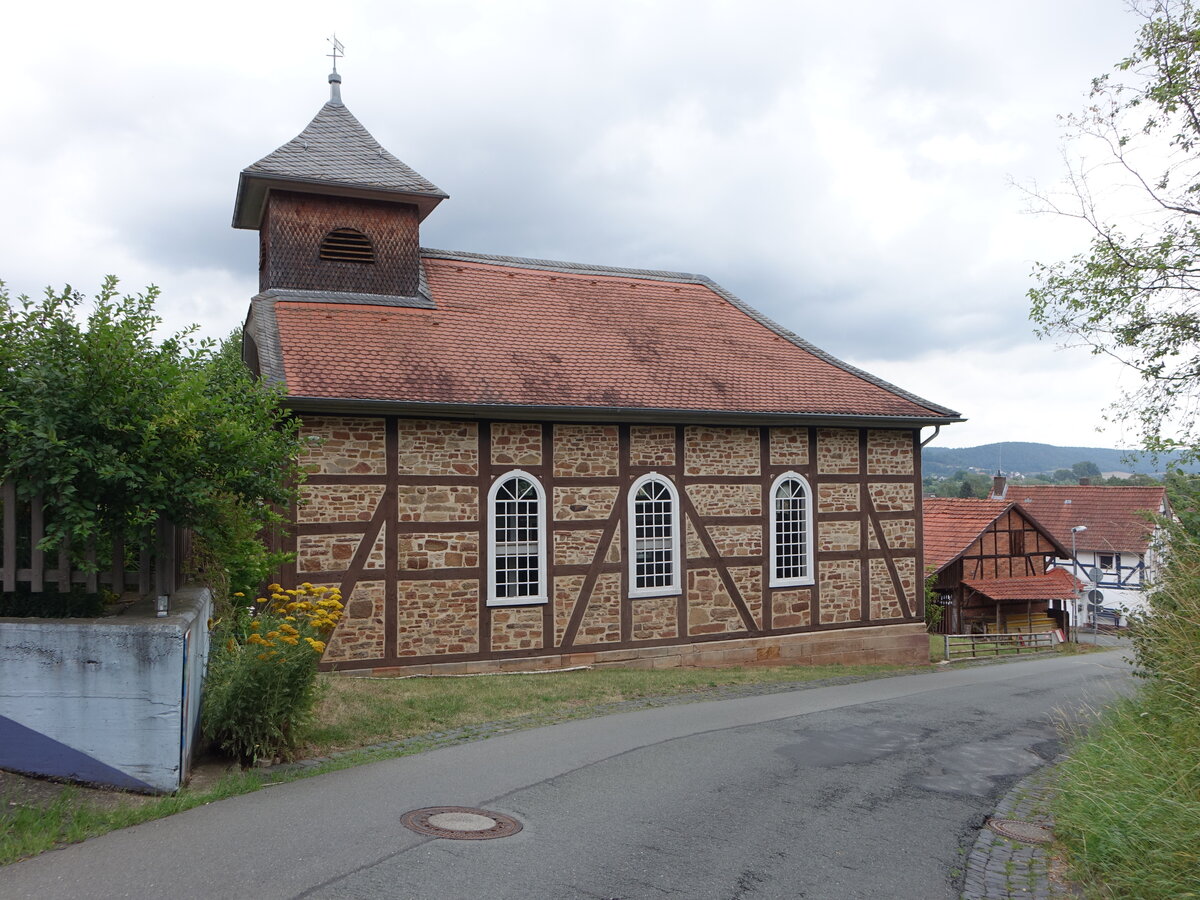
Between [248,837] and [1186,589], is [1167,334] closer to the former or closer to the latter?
[1186,589]

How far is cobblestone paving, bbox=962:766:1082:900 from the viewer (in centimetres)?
569

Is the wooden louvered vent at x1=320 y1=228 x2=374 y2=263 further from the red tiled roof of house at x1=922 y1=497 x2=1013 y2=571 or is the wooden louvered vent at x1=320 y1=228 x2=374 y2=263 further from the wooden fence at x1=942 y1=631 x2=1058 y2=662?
the red tiled roof of house at x1=922 y1=497 x2=1013 y2=571

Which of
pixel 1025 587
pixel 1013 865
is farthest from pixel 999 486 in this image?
pixel 1013 865

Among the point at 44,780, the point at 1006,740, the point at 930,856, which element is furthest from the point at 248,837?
the point at 1006,740

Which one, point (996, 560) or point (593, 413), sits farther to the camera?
point (996, 560)

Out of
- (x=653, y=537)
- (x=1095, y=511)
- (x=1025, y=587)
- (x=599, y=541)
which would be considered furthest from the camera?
(x=1095, y=511)

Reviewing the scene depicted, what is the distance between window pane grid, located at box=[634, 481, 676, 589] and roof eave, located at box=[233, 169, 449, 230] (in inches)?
255

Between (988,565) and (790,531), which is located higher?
(790,531)

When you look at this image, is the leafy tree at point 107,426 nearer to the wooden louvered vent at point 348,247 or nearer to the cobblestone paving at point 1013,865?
the cobblestone paving at point 1013,865

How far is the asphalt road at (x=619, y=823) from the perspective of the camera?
5.28 metres

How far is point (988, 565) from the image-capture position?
34031 mm

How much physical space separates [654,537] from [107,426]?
9946 millimetres

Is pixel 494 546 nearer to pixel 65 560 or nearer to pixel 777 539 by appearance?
pixel 777 539

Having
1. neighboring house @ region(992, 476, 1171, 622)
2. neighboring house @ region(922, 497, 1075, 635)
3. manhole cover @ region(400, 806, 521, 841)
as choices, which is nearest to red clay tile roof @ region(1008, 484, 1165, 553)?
neighboring house @ region(992, 476, 1171, 622)
